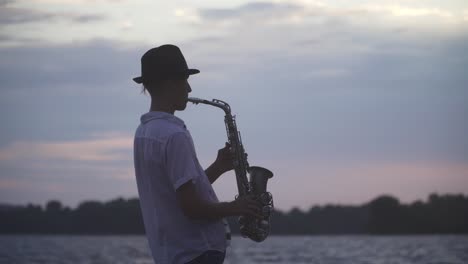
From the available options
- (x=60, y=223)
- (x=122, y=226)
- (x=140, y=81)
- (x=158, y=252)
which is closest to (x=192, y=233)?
(x=158, y=252)

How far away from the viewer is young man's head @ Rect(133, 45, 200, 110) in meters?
4.80

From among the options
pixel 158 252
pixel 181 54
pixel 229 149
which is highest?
pixel 181 54

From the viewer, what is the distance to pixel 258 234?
17.6ft

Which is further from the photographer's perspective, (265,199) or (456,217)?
(456,217)

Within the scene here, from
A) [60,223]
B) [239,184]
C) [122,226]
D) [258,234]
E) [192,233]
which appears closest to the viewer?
[192,233]

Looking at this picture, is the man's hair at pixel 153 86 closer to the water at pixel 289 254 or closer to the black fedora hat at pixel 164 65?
Result: the black fedora hat at pixel 164 65

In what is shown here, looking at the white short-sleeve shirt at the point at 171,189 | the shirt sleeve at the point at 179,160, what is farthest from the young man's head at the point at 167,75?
the shirt sleeve at the point at 179,160

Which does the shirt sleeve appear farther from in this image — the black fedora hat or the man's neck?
the black fedora hat

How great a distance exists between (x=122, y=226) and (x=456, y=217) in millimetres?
37824

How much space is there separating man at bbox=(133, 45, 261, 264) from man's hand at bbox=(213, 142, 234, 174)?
2.33 ft

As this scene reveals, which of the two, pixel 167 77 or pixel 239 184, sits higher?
pixel 167 77

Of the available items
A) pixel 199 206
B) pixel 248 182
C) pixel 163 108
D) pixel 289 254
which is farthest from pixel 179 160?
pixel 289 254

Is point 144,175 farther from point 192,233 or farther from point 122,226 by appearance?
point 122,226

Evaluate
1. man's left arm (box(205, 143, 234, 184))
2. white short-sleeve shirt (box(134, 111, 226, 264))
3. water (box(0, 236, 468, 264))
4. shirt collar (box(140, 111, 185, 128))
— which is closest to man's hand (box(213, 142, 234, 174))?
man's left arm (box(205, 143, 234, 184))
